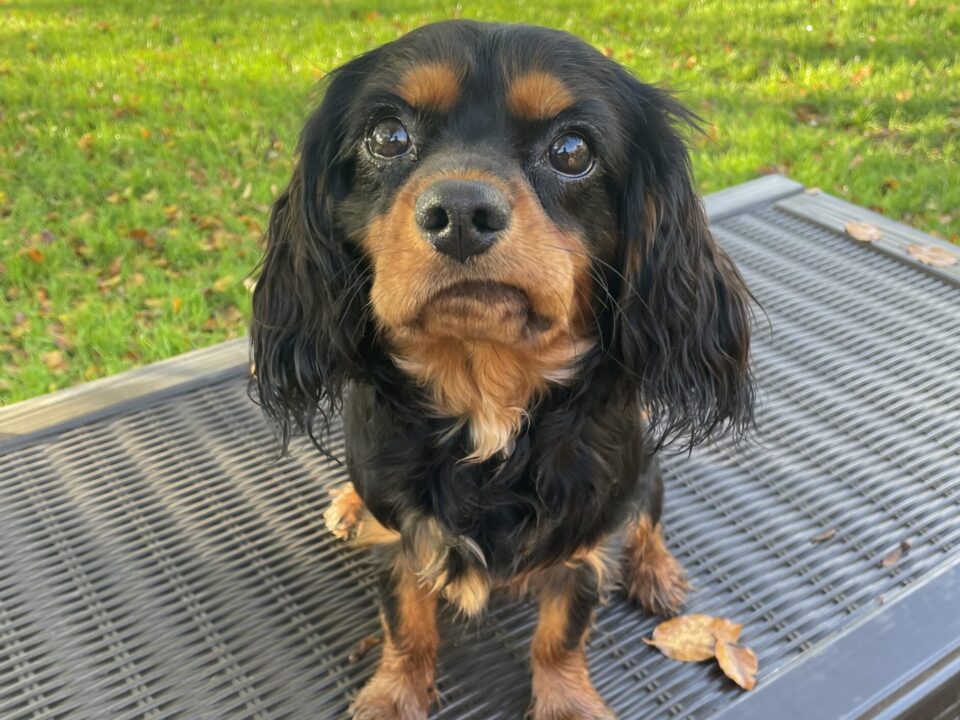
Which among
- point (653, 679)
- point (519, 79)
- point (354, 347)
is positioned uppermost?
point (519, 79)

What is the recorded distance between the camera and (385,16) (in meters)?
7.30

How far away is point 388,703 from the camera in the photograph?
1956mm

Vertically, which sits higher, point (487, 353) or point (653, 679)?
point (487, 353)

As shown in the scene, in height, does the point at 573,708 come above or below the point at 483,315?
below

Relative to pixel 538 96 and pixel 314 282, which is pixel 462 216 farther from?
pixel 314 282

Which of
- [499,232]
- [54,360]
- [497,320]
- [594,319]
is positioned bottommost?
[54,360]

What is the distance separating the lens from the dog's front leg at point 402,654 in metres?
1.96

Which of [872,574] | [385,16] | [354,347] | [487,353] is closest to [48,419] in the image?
[354,347]

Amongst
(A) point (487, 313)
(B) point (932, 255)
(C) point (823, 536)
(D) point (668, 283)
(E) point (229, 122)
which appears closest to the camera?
(A) point (487, 313)

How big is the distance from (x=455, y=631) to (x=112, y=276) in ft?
9.29

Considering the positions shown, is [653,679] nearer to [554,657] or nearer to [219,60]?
[554,657]

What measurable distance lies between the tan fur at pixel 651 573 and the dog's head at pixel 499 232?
386mm

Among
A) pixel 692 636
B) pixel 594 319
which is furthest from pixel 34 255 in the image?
pixel 692 636

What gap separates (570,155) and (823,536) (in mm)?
1345
